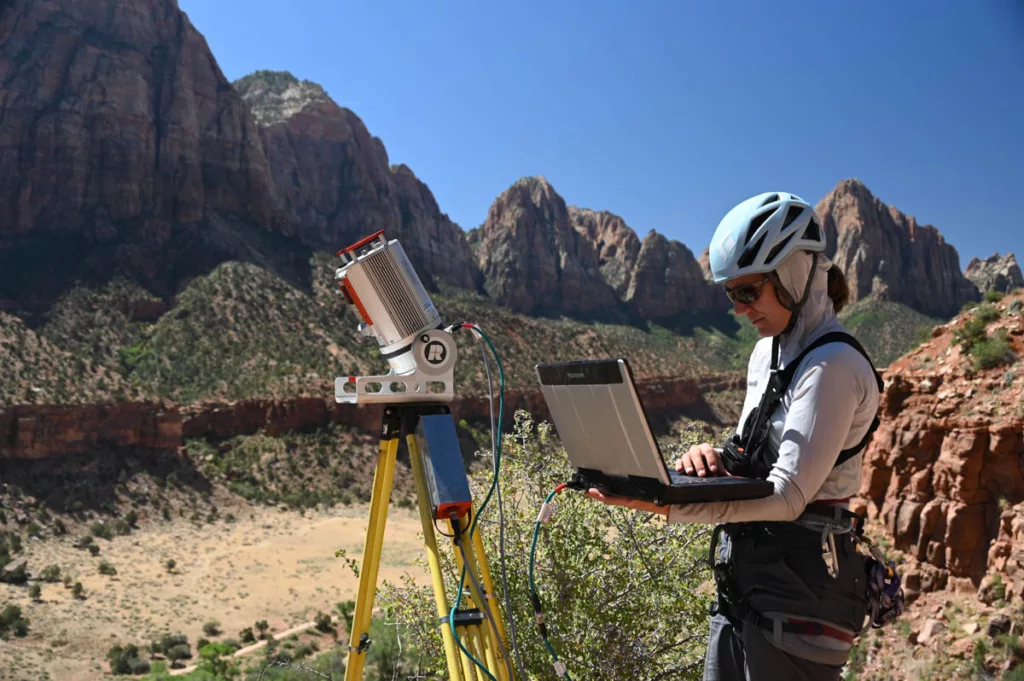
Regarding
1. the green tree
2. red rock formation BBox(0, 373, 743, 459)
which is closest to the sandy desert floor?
red rock formation BBox(0, 373, 743, 459)

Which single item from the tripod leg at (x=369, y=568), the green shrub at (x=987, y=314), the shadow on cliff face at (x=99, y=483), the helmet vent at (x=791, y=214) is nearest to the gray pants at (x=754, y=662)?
the helmet vent at (x=791, y=214)

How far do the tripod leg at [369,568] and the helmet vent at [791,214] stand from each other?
208cm

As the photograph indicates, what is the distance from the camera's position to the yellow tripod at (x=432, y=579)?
10.8 feet

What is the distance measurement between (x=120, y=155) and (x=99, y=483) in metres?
29.9

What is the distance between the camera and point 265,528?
2827 cm

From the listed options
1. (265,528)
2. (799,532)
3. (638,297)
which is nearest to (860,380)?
(799,532)

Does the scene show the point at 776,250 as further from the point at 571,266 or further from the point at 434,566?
the point at 571,266

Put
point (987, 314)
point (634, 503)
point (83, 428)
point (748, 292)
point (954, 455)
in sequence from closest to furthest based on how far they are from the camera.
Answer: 1. point (634, 503)
2. point (748, 292)
3. point (954, 455)
4. point (987, 314)
5. point (83, 428)

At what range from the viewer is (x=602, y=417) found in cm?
201

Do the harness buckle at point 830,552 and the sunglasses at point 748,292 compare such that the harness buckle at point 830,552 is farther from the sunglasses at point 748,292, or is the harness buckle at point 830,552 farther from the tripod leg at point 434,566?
the tripod leg at point 434,566

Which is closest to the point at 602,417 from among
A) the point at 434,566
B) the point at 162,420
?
the point at 434,566

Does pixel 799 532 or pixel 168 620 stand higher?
pixel 799 532

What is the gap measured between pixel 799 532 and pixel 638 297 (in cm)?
10533

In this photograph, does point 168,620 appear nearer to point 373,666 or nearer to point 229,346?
point 373,666
